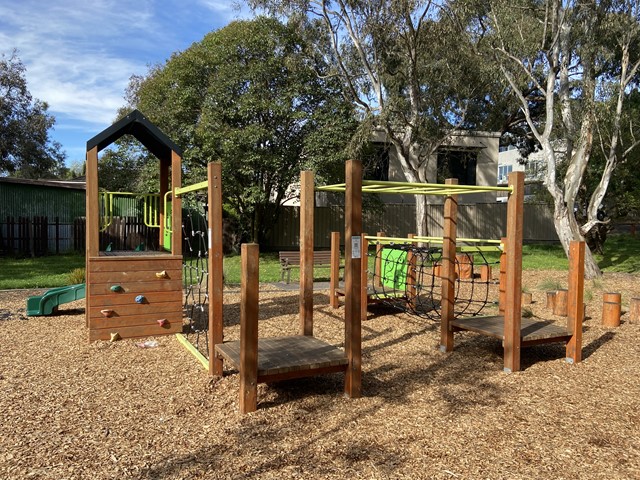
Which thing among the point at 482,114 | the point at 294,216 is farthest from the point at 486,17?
the point at 294,216

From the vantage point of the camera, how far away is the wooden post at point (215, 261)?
4.90 meters

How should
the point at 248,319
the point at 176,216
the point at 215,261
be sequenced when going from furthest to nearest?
the point at 176,216, the point at 215,261, the point at 248,319

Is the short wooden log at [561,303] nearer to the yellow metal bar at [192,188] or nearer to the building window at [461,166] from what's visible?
the yellow metal bar at [192,188]

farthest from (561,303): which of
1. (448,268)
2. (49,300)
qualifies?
(49,300)

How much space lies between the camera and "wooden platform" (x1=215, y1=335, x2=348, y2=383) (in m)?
4.16

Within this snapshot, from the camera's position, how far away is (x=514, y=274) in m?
5.19

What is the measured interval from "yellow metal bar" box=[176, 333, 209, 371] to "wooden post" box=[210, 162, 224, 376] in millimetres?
296

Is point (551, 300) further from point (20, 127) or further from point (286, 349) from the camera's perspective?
point (20, 127)

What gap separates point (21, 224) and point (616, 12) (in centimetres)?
1951

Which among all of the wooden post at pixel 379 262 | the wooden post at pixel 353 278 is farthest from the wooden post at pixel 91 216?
the wooden post at pixel 379 262

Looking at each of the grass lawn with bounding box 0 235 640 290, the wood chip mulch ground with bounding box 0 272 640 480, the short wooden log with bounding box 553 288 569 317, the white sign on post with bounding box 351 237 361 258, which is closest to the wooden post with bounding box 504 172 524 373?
the wood chip mulch ground with bounding box 0 272 640 480

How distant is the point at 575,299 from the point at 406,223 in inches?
725

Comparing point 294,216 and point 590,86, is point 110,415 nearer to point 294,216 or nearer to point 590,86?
point 590,86

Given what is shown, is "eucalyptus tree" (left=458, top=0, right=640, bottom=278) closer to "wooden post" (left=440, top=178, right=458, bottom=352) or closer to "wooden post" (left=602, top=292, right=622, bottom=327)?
"wooden post" (left=602, top=292, right=622, bottom=327)
